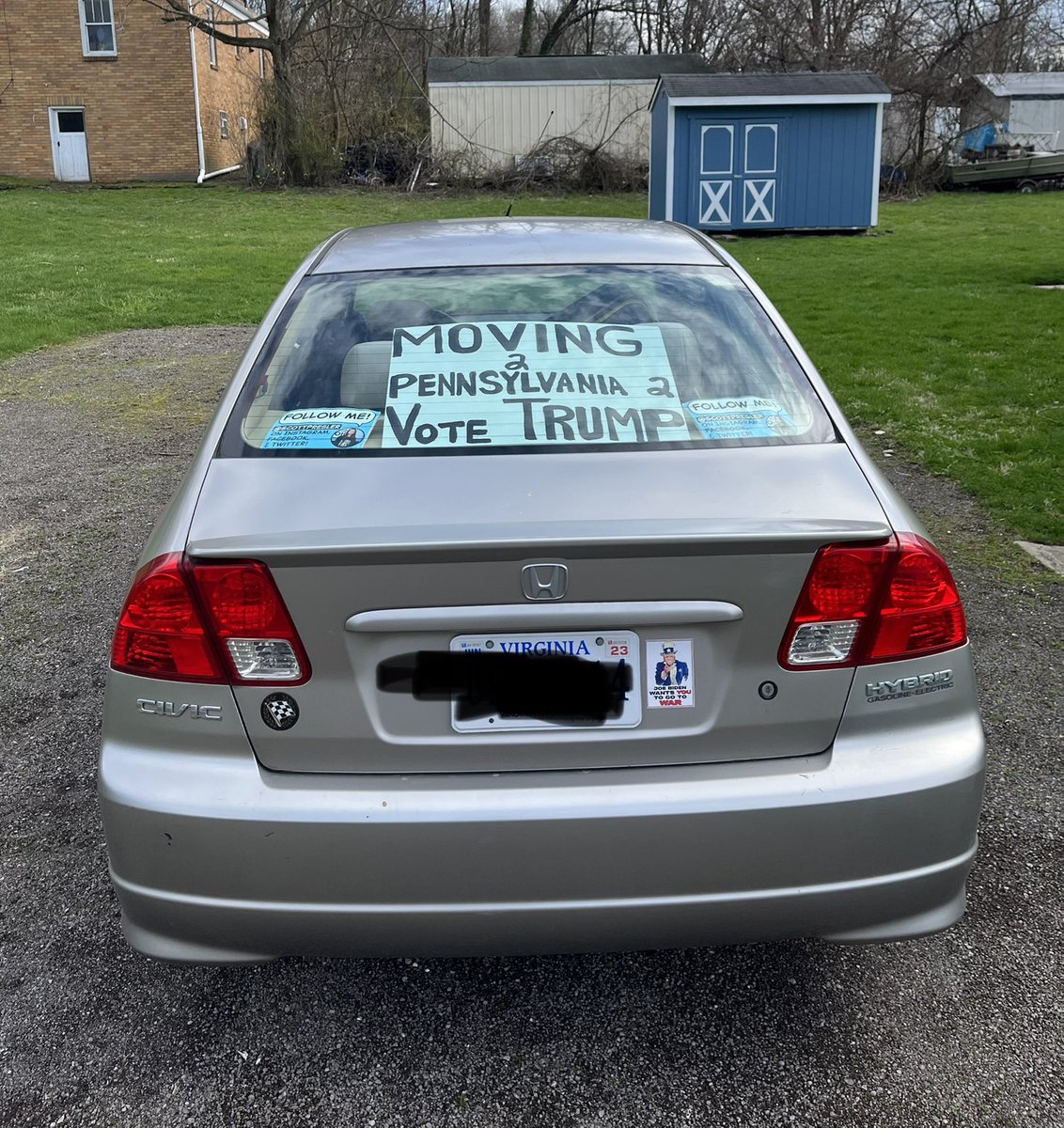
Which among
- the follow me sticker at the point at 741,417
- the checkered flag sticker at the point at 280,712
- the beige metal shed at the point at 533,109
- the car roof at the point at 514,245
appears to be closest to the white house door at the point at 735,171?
the beige metal shed at the point at 533,109

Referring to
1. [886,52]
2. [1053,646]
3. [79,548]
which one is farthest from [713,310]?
[886,52]

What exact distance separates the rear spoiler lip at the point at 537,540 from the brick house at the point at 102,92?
3337 cm

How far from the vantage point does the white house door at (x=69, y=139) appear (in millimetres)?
32344

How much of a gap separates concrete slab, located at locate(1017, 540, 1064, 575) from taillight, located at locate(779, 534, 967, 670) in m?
3.43

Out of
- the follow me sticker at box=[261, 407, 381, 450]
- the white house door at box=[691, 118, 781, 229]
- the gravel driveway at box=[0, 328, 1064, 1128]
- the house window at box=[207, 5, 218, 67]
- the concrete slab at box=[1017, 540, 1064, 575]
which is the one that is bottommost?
the gravel driveway at box=[0, 328, 1064, 1128]

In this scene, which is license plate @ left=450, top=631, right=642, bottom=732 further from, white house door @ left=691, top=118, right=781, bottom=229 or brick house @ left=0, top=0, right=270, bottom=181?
brick house @ left=0, top=0, right=270, bottom=181

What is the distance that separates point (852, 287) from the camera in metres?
14.9

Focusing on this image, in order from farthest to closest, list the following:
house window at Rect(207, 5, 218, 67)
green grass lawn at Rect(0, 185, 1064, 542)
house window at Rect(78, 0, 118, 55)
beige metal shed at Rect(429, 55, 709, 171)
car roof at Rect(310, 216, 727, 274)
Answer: house window at Rect(207, 5, 218, 67) < house window at Rect(78, 0, 118, 55) < beige metal shed at Rect(429, 55, 709, 171) < green grass lawn at Rect(0, 185, 1064, 542) < car roof at Rect(310, 216, 727, 274)

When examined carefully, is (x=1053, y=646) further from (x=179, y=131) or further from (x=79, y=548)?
(x=179, y=131)

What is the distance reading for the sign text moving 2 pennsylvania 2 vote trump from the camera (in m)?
2.34

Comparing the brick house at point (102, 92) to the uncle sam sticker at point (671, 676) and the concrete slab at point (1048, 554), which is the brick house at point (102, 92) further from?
the uncle sam sticker at point (671, 676)

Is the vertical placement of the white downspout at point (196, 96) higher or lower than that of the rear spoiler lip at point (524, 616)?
higher

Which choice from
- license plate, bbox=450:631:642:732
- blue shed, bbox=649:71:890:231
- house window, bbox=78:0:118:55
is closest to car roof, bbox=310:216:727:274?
license plate, bbox=450:631:642:732

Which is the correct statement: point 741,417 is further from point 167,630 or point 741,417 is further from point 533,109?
point 533,109
